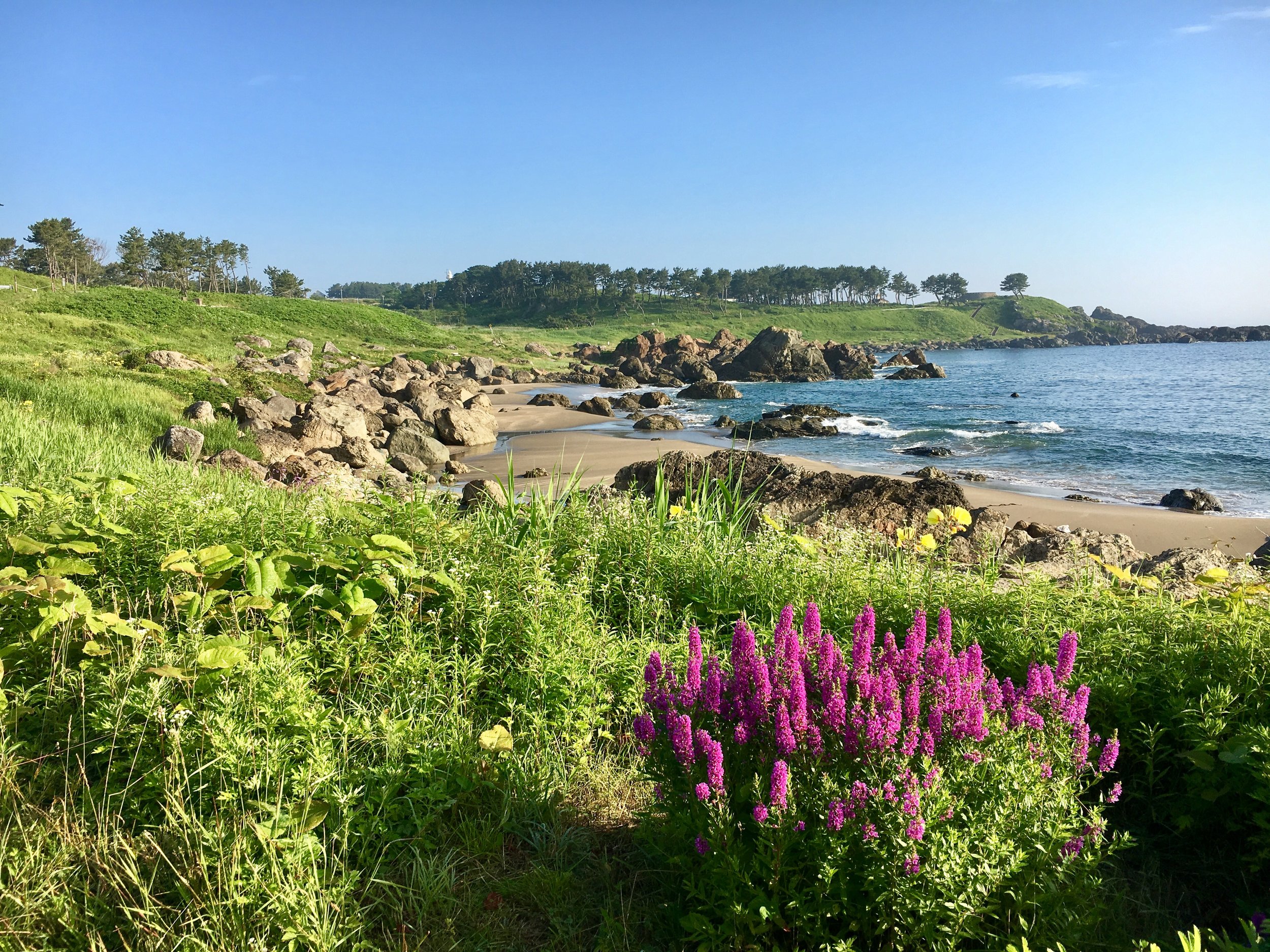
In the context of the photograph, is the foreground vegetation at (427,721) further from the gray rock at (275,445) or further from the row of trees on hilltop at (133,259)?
the row of trees on hilltop at (133,259)

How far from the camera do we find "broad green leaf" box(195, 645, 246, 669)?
2.97 metres

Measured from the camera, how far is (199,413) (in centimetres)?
1811

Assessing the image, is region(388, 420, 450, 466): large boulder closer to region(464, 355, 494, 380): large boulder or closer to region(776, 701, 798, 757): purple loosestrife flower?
region(776, 701, 798, 757): purple loosestrife flower

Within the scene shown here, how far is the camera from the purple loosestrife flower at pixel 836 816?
222 cm

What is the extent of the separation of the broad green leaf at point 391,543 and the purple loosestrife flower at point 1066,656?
9.91 ft

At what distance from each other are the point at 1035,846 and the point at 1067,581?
166 inches

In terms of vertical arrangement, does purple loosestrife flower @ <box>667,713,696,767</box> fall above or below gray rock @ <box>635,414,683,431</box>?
above

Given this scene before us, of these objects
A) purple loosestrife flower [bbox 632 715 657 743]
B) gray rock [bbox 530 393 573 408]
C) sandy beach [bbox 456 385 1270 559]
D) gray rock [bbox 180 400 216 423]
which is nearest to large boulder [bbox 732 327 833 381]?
gray rock [bbox 530 393 573 408]

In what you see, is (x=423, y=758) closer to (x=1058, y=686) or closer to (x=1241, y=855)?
(x=1058, y=686)

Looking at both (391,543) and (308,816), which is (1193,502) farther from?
(308,816)

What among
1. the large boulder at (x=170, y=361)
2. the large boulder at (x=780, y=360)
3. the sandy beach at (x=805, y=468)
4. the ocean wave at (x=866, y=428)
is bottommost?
the sandy beach at (x=805, y=468)

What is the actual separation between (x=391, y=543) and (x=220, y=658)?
43.8 inches

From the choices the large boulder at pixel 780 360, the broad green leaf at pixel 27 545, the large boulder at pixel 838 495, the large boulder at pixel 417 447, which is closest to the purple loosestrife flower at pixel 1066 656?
the broad green leaf at pixel 27 545

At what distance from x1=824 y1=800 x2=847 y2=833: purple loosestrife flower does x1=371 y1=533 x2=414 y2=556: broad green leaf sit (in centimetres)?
256
